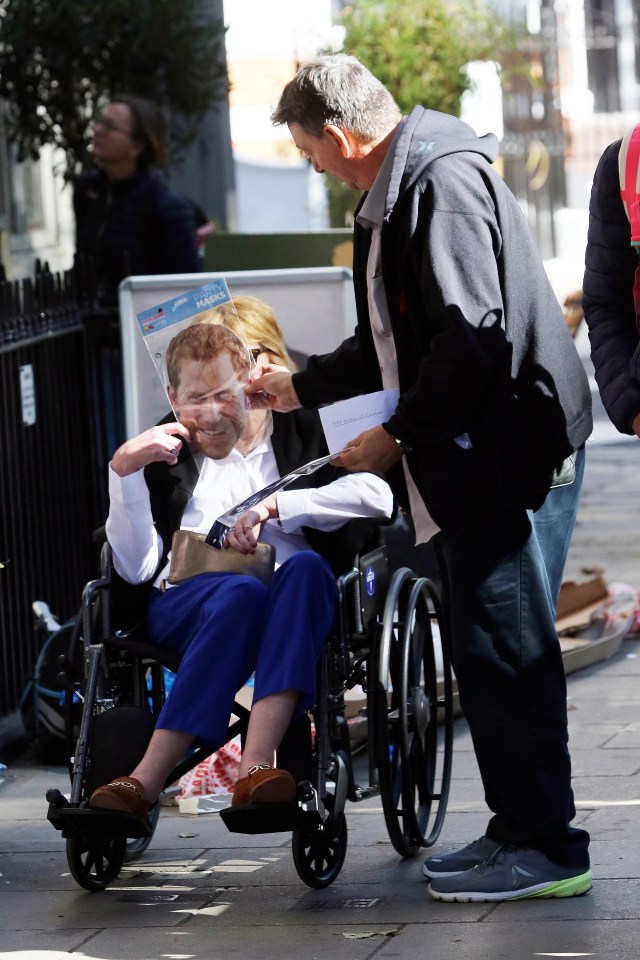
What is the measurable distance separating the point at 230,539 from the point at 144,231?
3727 millimetres

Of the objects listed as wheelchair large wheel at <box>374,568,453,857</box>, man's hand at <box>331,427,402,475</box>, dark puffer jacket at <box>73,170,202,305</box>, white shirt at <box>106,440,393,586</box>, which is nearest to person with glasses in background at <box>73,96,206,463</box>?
dark puffer jacket at <box>73,170,202,305</box>

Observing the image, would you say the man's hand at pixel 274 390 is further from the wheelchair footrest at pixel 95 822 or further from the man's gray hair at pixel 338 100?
the wheelchair footrest at pixel 95 822

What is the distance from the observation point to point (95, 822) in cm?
399

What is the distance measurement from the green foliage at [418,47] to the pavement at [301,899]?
8.43 m

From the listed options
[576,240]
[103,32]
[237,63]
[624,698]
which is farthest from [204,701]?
[237,63]

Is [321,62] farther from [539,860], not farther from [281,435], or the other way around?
[539,860]

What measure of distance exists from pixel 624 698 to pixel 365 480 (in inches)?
81.9

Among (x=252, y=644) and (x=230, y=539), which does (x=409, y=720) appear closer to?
(x=252, y=644)

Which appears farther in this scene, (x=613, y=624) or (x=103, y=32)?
→ (x=103, y=32)

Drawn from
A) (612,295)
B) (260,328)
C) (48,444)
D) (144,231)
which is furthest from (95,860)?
(144,231)

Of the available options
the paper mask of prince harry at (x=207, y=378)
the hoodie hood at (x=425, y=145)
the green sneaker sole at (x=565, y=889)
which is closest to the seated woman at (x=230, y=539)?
the paper mask of prince harry at (x=207, y=378)

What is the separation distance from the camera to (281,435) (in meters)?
4.62

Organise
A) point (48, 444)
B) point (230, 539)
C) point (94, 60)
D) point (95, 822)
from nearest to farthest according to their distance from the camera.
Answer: point (95, 822)
point (230, 539)
point (48, 444)
point (94, 60)

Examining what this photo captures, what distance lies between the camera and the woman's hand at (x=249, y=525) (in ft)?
14.1
